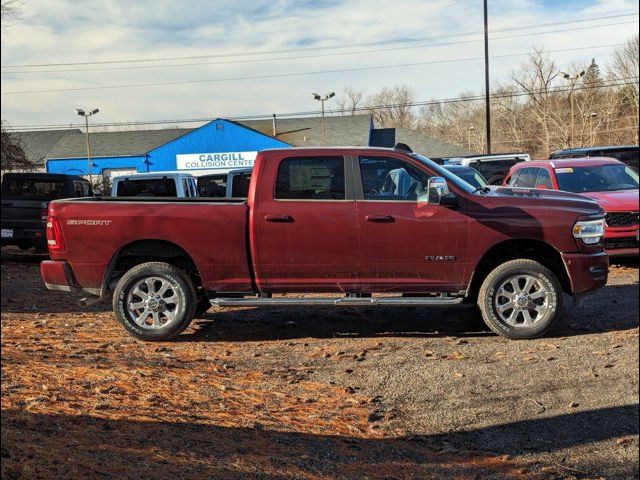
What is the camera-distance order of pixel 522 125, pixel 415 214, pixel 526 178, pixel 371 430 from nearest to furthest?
pixel 522 125 < pixel 371 430 < pixel 415 214 < pixel 526 178

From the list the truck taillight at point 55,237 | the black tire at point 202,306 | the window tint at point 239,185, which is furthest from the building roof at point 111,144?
the window tint at point 239,185

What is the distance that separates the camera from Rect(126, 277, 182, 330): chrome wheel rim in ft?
18.9

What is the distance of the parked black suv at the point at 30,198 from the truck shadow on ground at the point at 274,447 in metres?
0.73

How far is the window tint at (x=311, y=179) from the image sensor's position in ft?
18.1

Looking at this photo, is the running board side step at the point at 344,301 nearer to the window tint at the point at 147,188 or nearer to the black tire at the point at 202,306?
the black tire at the point at 202,306

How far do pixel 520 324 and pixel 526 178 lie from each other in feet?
8.05

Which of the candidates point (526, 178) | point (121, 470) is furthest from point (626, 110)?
point (526, 178)

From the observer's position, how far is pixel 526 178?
752 cm

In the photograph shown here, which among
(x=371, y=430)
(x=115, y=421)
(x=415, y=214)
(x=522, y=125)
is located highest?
(x=522, y=125)

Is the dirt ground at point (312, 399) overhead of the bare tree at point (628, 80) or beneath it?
beneath

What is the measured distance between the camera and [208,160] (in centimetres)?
418

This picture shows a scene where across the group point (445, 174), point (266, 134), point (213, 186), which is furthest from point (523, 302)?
point (213, 186)

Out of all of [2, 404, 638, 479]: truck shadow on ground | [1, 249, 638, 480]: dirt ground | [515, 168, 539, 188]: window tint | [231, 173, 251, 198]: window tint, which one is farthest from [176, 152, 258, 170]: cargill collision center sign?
[515, 168, 539, 188]: window tint

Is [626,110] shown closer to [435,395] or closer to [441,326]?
[435,395]
